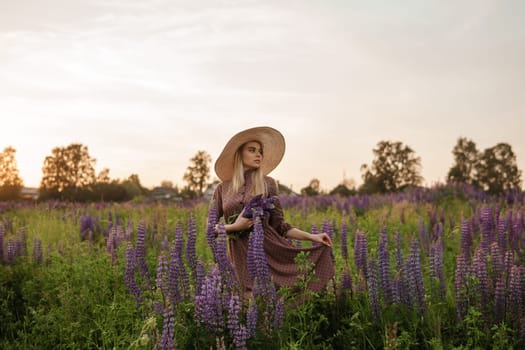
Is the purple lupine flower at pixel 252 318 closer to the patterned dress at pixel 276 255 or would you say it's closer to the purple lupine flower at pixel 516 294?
the patterned dress at pixel 276 255

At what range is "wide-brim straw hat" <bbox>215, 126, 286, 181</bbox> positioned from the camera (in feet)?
17.7

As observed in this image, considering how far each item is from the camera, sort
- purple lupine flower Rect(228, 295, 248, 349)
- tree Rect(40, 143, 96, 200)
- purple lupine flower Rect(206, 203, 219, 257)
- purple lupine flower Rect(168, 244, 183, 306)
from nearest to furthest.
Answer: purple lupine flower Rect(228, 295, 248, 349) < purple lupine flower Rect(168, 244, 183, 306) < purple lupine flower Rect(206, 203, 219, 257) < tree Rect(40, 143, 96, 200)

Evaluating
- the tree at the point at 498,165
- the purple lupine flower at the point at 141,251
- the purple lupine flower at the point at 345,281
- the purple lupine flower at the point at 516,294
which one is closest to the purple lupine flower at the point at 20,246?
the purple lupine flower at the point at 141,251

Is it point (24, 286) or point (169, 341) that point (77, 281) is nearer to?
point (24, 286)

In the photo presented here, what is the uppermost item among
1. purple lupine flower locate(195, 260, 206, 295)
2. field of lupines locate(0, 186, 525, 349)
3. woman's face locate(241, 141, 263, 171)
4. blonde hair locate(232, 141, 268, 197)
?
woman's face locate(241, 141, 263, 171)

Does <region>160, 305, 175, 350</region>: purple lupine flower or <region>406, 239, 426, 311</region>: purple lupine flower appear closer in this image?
<region>160, 305, 175, 350</region>: purple lupine flower

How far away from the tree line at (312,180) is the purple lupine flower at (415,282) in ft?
41.2

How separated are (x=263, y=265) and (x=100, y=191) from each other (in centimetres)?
2606

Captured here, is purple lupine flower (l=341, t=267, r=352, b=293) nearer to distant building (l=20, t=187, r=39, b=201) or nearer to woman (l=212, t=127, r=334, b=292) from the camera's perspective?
woman (l=212, t=127, r=334, b=292)

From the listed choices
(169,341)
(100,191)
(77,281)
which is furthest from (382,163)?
(169,341)

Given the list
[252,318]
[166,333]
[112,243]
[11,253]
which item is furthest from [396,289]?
[11,253]

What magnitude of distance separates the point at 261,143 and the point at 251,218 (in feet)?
3.82

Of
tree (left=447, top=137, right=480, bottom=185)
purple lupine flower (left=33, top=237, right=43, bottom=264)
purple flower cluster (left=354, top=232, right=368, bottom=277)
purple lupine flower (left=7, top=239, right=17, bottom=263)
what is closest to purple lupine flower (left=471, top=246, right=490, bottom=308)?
A: purple flower cluster (left=354, top=232, right=368, bottom=277)

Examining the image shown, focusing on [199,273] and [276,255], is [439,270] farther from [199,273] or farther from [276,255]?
[199,273]
